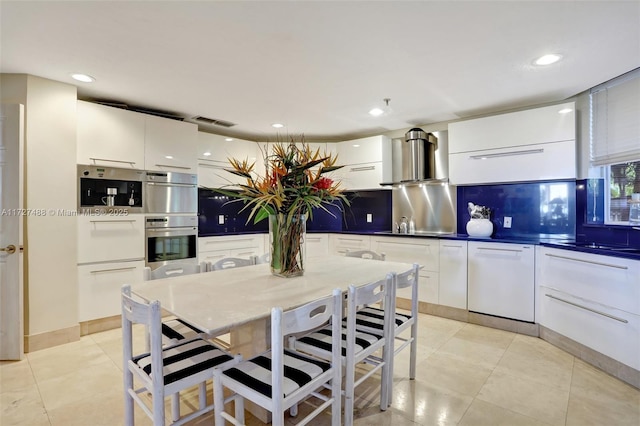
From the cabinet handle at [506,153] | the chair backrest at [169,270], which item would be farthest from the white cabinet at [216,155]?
the cabinet handle at [506,153]

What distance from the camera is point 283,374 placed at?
4.25 feet

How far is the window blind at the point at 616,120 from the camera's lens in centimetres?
259

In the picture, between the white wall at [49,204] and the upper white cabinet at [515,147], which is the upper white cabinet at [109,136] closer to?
the white wall at [49,204]

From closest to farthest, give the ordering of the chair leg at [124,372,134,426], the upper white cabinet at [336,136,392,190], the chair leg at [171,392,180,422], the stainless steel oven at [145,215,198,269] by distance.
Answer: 1. the chair leg at [124,372,134,426]
2. the chair leg at [171,392,180,422]
3. the stainless steel oven at [145,215,198,269]
4. the upper white cabinet at [336,136,392,190]

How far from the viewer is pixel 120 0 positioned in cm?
169

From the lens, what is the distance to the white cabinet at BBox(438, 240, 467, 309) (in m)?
3.39

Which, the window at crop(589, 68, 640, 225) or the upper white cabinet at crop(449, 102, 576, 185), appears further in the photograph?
the upper white cabinet at crop(449, 102, 576, 185)

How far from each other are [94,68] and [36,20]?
0.61 m

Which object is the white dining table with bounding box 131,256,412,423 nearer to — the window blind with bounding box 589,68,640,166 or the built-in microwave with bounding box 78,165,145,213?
the built-in microwave with bounding box 78,165,145,213

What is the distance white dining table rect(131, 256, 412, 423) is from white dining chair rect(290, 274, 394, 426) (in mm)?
156

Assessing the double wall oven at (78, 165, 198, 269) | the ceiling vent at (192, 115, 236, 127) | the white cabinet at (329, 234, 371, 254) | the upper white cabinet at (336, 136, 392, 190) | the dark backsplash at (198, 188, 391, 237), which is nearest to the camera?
the double wall oven at (78, 165, 198, 269)

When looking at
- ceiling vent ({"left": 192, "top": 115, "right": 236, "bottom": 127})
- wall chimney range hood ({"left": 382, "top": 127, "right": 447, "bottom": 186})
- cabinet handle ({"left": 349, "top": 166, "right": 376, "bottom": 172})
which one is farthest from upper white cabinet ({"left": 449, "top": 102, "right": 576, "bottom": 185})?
ceiling vent ({"left": 192, "top": 115, "right": 236, "bottom": 127})

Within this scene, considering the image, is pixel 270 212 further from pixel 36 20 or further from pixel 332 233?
pixel 332 233

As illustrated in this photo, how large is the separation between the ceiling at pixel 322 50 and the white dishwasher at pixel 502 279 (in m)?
1.52
